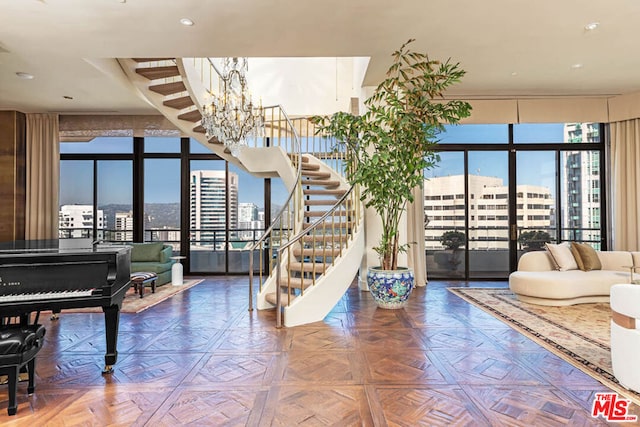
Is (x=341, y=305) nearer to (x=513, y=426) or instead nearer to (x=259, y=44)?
(x=513, y=426)

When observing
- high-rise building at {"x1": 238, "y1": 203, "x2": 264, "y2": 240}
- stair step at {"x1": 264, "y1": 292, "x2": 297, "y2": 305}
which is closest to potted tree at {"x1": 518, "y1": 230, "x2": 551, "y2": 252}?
stair step at {"x1": 264, "y1": 292, "x2": 297, "y2": 305}

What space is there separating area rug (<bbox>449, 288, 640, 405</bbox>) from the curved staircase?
1855 mm

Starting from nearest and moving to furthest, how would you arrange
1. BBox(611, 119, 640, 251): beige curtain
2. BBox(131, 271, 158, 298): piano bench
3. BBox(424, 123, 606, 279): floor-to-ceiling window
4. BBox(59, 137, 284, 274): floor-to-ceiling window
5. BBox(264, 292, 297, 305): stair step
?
1. BBox(264, 292, 297, 305): stair step
2. BBox(131, 271, 158, 298): piano bench
3. BBox(611, 119, 640, 251): beige curtain
4. BBox(424, 123, 606, 279): floor-to-ceiling window
5. BBox(59, 137, 284, 274): floor-to-ceiling window

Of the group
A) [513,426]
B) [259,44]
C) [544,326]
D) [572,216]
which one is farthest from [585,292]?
[259,44]

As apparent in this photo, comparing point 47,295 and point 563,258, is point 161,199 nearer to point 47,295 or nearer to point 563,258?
point 47,295

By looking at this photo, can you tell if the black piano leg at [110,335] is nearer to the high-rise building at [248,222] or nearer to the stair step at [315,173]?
the stair step at [315,173]

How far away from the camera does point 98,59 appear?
451 cm

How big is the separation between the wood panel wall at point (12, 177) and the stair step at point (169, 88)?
3060 millimetres

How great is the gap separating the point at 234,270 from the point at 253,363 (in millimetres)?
4699

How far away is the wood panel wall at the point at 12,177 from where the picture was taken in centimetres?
623

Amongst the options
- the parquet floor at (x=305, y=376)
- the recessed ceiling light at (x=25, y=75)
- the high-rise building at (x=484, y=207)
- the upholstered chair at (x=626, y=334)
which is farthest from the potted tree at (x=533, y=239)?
the recessed ceiling light at (x=25, y=75)

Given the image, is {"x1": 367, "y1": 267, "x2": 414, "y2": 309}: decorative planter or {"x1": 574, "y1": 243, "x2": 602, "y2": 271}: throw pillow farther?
{"x1": 574, "y1": 243, "x2": 602, "y2": 271}: throw pillow

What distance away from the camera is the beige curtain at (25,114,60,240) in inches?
251

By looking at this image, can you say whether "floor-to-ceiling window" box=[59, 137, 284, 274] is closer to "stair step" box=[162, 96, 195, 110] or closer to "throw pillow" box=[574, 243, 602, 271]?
"stair step" box=[162, 96, 195, 110]
